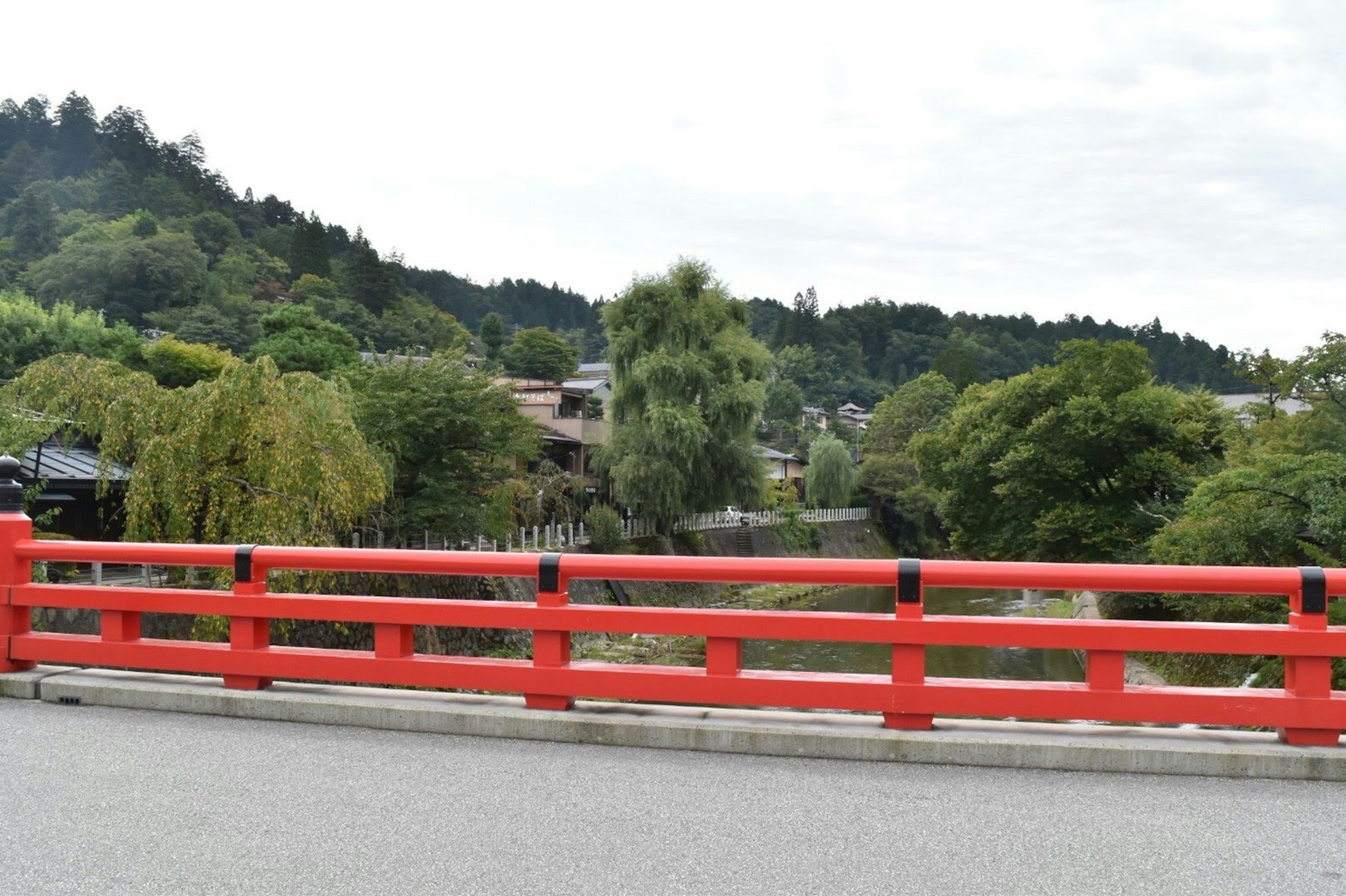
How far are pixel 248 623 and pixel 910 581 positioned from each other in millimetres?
3647

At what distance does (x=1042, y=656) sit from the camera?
28.9 meters

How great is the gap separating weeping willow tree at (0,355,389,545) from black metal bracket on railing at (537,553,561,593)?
10588 mm

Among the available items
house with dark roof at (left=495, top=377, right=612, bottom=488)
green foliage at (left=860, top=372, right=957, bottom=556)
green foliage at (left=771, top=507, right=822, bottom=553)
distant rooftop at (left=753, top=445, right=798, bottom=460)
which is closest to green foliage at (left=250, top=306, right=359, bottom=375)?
house with dark roof at (left=495, top=377, right=612, bottom=488)

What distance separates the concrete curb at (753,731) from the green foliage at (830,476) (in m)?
59.7

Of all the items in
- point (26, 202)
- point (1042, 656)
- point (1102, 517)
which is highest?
point (26, 202)

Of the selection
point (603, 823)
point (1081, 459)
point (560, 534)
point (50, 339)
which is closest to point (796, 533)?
point (560, 534)

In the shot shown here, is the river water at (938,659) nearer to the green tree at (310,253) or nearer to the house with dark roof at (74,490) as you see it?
the house with dark roof at (74,490)

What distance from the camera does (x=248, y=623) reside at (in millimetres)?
6172

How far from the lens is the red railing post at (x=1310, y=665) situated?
16.3 feet

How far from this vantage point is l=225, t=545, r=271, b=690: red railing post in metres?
6.13

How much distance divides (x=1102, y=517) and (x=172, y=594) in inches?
1167

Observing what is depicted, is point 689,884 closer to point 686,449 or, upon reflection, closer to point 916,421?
point 686,449

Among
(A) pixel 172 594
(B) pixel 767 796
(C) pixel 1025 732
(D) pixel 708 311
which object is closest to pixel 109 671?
(A) pixel 172 594

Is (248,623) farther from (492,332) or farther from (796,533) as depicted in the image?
(492,332)
